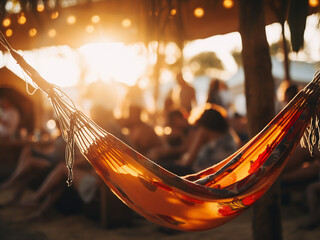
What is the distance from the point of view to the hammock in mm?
1596

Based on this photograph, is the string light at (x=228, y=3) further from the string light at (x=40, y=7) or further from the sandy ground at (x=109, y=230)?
the sandy ground at (x=109, y=230)

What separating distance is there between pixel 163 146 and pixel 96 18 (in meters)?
1.27

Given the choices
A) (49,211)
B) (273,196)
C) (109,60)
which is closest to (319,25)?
(273,196)

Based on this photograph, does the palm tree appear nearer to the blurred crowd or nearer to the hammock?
the hammock

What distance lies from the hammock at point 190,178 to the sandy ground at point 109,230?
41.8 inches

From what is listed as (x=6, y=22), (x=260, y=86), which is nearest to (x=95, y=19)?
(x=6, y=22)

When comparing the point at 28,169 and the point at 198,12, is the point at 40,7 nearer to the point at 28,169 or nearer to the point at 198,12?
the point at 198,12

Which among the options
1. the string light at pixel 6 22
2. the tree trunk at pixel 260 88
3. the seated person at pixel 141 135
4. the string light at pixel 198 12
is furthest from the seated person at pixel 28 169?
the tree trunk at pixel 260 88

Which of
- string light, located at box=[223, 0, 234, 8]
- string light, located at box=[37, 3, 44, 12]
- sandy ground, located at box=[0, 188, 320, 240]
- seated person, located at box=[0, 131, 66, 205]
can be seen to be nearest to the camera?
string light, located at box=[37, 3, 44, 12]

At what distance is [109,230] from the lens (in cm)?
294

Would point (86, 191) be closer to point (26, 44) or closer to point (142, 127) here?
point (142, 127)

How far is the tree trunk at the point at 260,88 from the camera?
199 cm

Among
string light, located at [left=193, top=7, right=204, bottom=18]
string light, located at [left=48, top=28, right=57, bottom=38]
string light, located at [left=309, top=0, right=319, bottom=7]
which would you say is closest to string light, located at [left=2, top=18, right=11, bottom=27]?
string light, located at [left=48, top=28, right=57, bottom=38]

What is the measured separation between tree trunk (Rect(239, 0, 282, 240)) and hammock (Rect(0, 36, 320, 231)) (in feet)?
0.87
